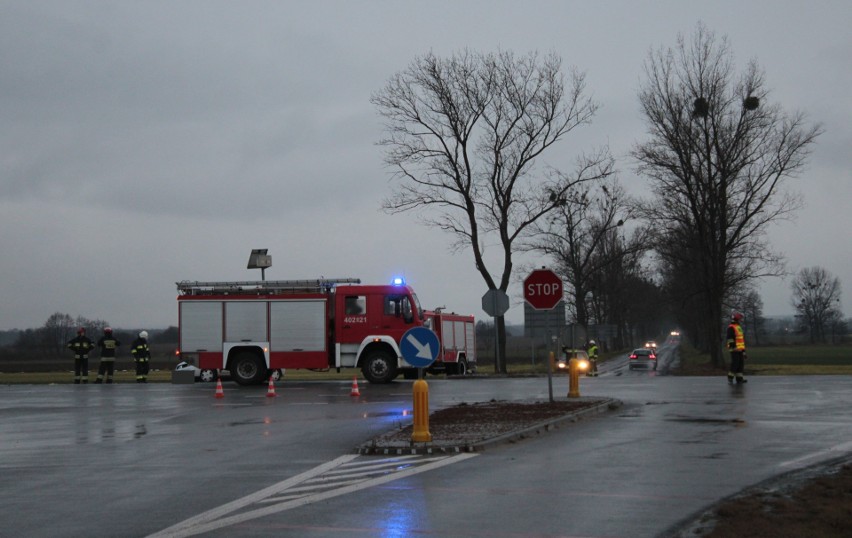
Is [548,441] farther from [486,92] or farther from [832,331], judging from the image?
[832,331]

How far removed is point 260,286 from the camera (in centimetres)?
3094

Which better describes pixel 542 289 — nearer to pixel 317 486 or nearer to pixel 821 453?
pixel 821 453

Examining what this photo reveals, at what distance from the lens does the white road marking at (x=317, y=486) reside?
866 cm

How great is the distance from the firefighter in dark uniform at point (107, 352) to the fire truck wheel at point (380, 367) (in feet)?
30.4

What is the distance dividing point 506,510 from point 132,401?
17531 mm

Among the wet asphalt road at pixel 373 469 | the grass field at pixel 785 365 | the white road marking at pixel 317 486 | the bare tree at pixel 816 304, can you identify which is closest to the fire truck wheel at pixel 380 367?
the wet asphalt road at pixel 373 469

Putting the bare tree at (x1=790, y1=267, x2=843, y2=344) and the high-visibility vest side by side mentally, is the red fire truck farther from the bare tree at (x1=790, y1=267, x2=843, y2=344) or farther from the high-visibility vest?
the bare tree at (x1=790, y1=267, x2=843, y2=344)

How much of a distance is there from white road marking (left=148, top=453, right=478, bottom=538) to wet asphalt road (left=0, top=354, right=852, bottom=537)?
2 cm

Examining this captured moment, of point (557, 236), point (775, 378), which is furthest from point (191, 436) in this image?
point (557, 236)

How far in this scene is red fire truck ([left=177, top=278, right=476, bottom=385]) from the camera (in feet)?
99.0

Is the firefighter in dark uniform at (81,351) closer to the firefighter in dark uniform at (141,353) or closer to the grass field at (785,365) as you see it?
the firefighter in dark uniform at (141,353)

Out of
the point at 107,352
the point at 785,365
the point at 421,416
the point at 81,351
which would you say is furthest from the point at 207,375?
the point at 785,365

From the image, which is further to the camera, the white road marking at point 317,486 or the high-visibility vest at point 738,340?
the high-visibility vest at point 738,340

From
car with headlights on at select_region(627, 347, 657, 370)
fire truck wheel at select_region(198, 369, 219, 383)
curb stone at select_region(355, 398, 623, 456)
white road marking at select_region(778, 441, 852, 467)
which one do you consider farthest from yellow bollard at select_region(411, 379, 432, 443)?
car with headlights on at select_region(627, 347, 657, 370)
